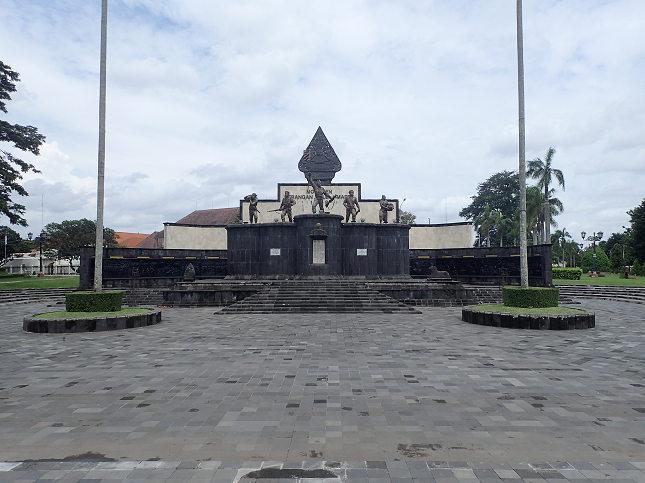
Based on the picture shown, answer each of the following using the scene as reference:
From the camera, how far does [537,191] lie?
4600 centimetres

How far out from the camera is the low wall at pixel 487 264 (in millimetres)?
26703

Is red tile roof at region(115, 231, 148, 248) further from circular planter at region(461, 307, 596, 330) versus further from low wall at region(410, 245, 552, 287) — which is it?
circular planter at region(461, 307, 596, 330)

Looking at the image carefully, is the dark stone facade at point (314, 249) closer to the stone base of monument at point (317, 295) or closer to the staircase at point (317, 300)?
the stone base of monument at point (317, 295)

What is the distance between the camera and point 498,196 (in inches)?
2660

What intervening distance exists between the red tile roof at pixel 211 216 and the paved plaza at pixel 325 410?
2815 inches

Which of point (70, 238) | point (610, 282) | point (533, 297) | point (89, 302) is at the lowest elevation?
point (610, 282)

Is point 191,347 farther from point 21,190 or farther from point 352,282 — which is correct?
point 21,190

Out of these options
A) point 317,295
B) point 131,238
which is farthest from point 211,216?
point 317,295

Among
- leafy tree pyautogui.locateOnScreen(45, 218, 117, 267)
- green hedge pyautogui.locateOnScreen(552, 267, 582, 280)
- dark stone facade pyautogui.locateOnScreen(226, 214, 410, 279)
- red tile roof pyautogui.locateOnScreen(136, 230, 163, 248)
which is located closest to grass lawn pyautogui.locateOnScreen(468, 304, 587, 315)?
dark stone facade pyautogui.locateOnScreen(226, 214, 410, 279)

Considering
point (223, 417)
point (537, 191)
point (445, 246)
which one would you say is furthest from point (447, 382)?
point (537, 191)

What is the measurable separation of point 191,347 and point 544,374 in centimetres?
801

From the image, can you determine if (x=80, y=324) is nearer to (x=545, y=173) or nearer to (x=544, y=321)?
(x=544, y=321)

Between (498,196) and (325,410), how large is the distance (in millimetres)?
69275

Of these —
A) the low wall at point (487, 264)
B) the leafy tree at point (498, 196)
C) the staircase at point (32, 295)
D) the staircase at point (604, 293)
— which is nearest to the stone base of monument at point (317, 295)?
the staircase at point (604, 293)
